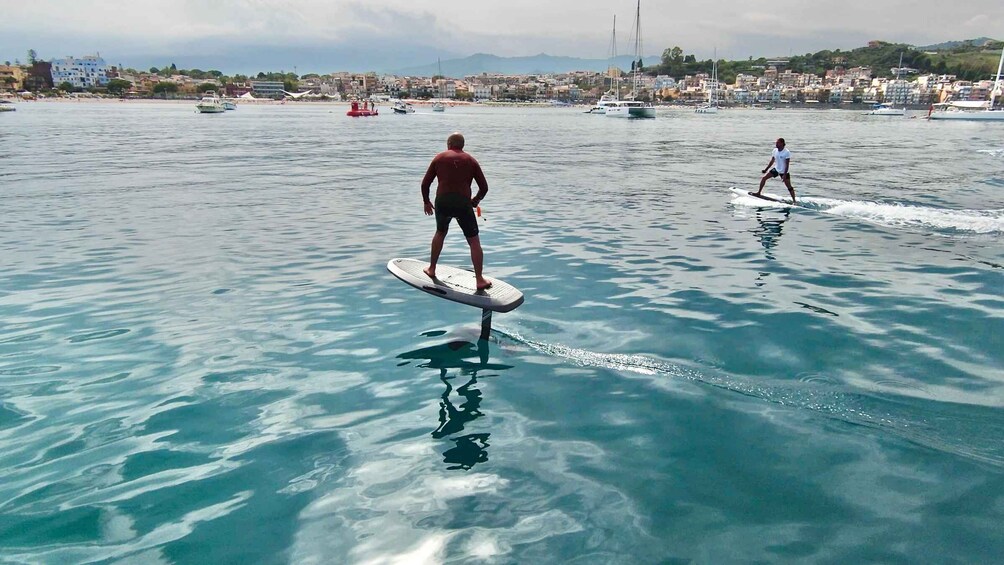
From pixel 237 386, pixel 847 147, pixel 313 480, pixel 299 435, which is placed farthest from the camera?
pixel 847 147

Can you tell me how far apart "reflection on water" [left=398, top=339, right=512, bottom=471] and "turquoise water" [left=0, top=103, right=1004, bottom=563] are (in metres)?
0.05

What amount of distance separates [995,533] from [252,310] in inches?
443

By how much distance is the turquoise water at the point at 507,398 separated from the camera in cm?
570

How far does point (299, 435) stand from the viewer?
7.33 m

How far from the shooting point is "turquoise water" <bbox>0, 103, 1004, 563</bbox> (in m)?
5.70

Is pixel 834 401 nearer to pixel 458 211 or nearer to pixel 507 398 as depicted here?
pixel 507 398

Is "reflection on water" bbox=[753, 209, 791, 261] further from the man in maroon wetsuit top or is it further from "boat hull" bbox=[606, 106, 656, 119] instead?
"boat hull" bbox=[606, 106, 656, 119]

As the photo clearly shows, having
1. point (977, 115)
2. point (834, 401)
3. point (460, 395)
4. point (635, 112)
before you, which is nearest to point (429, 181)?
point (460, 395)

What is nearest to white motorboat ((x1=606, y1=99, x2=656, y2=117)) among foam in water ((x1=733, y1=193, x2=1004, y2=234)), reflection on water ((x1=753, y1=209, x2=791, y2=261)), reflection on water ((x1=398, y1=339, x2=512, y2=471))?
foam in water ((x1=733, y1=193, x2=1004, y2=234))

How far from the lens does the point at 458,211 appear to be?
10117 mm

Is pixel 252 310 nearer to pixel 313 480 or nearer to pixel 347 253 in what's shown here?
pixel 347 253

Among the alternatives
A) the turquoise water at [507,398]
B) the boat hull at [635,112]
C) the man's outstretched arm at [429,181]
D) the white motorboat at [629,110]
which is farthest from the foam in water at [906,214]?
the white motorboat at [629,110]

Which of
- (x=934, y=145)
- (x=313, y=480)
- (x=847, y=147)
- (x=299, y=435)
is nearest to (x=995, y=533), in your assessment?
(x=313, y=480)

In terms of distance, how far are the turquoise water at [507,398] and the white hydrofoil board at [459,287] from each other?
35.1 inches
